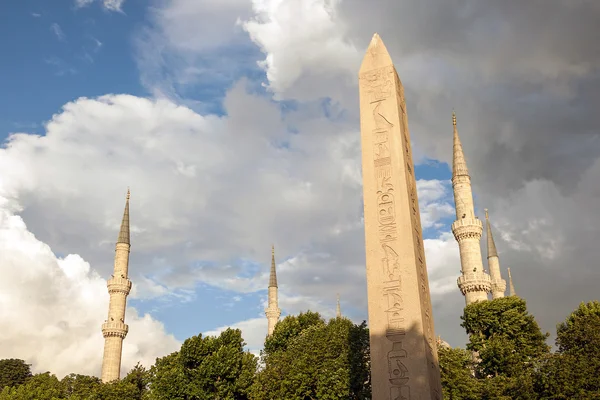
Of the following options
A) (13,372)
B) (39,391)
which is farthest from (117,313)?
(13,372)

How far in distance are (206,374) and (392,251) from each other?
2335cm

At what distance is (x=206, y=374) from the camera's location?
104 ft

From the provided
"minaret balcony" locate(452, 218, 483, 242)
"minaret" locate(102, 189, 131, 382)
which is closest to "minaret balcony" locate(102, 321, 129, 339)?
"minaret" locate(102, 189, 131, 382)

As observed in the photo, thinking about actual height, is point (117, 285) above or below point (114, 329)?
above

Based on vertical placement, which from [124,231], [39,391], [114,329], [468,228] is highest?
[124,231]

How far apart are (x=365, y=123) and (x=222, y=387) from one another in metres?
23.2

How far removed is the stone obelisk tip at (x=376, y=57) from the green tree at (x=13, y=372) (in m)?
55.7

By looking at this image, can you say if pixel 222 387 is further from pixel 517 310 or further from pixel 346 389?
pixel 517 310

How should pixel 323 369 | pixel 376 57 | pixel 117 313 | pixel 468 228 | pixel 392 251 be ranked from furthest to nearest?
pixel 117 313
pixel 468 228
pixel 323 369
pixel 376 57
pixel 392 251

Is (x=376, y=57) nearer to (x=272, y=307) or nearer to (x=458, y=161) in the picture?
(x=458, y=161)

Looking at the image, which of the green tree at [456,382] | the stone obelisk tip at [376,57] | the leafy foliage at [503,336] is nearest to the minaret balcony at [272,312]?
the leafy foliage at [503,336]

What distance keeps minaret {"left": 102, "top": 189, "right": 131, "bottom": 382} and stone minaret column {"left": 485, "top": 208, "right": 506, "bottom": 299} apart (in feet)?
104

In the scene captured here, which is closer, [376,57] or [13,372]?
[376,57]

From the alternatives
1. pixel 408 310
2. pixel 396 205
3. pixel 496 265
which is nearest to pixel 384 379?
pixel 408 310
